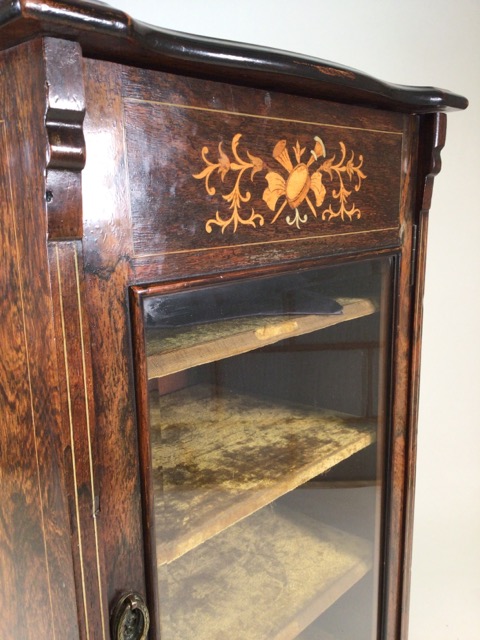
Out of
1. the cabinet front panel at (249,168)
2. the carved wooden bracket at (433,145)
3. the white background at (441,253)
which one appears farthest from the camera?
the white background at (441,253)

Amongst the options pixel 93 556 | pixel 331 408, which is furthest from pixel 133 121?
pixel 331 408

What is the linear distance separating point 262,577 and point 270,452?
18cm

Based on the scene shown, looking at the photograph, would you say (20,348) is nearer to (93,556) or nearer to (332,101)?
(93,556)

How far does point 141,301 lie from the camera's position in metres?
0.52

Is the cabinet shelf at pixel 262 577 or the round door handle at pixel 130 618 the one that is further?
the cabinet shelf at pixel 262 577

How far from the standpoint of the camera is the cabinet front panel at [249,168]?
51 centimetres

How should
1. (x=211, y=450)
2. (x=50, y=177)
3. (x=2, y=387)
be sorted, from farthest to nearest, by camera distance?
(x=211, y=450) < (x=2, y=387) < (x=50, y=177)

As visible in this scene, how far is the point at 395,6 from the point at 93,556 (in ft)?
4.19

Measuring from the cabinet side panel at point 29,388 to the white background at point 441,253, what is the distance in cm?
73

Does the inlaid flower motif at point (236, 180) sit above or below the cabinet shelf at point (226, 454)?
above

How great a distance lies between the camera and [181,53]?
1.56 feet

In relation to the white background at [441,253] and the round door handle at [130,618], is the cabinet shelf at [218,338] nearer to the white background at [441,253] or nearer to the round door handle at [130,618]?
the round door handle at [130,618]

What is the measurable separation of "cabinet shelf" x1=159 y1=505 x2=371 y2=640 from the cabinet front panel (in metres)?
0.34

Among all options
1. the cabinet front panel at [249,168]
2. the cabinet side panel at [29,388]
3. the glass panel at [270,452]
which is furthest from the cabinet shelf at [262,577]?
the cabinet front panel at [249,168]
